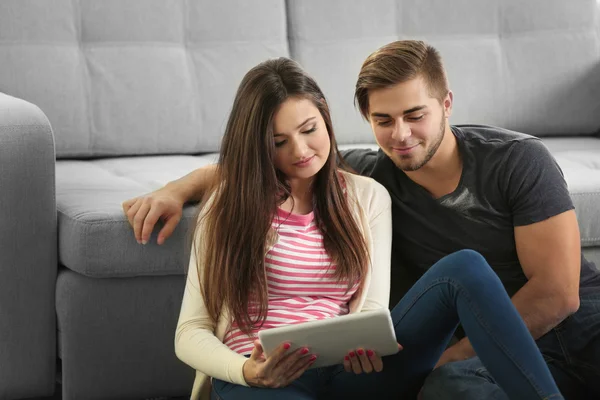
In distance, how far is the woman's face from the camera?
1.72m

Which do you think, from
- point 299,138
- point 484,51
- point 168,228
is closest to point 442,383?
point 299,138

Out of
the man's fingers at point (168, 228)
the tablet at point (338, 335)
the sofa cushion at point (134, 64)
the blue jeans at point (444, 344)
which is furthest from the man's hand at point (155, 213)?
the sofa cushion at point (134, 64)

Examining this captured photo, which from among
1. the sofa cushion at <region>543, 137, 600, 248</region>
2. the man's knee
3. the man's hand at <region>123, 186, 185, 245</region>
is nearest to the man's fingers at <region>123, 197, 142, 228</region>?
the man's hand at <region>123, 186, 185, 245</region>

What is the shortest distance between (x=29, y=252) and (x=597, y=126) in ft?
5.96

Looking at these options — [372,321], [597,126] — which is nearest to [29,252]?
[372,321]

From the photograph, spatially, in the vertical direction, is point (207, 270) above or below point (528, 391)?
above

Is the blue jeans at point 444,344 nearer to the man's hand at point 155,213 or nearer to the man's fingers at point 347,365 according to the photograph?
the man's fingers at point 347,365

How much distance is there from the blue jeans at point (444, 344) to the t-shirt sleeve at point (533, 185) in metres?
0.24

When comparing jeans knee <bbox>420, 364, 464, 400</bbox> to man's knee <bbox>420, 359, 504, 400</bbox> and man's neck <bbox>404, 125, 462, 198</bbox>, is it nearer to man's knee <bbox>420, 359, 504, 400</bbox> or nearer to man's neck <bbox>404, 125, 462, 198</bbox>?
man's knee <bbox>420, 359, 504, 400</bbox>

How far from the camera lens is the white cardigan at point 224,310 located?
1.63 metres

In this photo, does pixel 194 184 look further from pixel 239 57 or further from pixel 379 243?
pixel 239 57

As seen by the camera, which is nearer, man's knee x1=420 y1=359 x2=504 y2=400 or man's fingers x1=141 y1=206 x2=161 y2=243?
man's knee x1=420 y1=359 x2=504 y2=400

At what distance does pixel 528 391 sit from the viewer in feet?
4.99

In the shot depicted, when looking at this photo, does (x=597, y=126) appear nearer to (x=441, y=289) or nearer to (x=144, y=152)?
(x=144, y=152)
